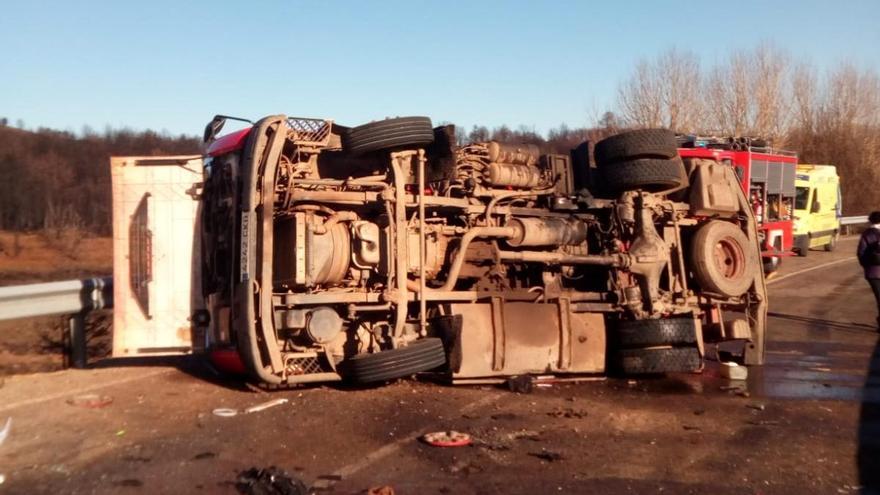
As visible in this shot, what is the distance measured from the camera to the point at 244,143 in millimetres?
6895

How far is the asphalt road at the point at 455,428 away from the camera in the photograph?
4660 millimetres

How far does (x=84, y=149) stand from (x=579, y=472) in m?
49.7

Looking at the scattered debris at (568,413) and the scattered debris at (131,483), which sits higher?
the scattered debris at (131,483)

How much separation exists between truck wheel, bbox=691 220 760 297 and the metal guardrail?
619cm

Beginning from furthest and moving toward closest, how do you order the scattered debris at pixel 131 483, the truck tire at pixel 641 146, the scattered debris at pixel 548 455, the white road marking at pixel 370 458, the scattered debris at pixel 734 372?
the truck tire at pixel 641 146 → the scattered debris at pixel 734 372 → the scattered debris at pixel 548 455 → the white road marking at pixel 370 458 → the scattered debris at pixel 131 483

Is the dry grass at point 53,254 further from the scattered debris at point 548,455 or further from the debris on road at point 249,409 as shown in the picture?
the scattered debris at point 548,455

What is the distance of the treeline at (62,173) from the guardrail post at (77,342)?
2407 cm

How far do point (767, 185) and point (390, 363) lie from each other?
15.1 m

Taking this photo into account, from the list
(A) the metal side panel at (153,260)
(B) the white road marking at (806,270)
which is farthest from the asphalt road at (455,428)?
(B) the white road marking at (806,270)

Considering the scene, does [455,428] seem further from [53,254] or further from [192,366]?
[53,254]

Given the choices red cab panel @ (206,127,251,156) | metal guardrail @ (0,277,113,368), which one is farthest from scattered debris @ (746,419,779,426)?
metal guardrail @ (0,277,113,368)

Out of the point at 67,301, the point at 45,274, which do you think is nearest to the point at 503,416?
the point at 67,301

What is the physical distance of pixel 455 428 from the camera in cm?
582

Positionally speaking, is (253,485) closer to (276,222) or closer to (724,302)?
(276,222)
